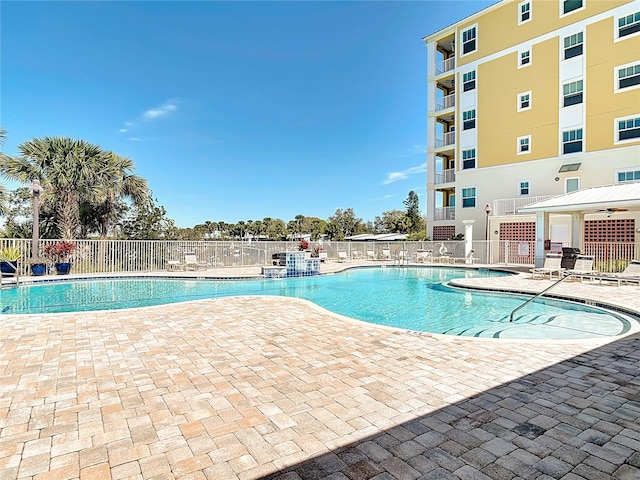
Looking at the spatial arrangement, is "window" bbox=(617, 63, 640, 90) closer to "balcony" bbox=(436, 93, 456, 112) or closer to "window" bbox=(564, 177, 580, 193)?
"window" bbox=(564, 177, 580, 193)

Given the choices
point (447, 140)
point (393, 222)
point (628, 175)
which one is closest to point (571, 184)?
point (628, 175)

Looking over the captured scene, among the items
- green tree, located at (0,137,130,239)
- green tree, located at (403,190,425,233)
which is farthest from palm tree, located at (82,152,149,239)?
green tree, located at (403,190,425,233)

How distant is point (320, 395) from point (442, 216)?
82.8 ft

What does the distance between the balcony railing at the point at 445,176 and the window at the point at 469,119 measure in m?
3.36

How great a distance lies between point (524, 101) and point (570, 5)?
5.40 meters

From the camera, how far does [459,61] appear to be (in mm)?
25094

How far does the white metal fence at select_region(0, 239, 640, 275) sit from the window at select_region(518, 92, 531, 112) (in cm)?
893

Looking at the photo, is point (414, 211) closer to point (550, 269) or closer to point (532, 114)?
point (532, 114)

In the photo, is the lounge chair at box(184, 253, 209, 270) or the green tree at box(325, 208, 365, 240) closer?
the lounge chair at box(184, 253, 209, 270)

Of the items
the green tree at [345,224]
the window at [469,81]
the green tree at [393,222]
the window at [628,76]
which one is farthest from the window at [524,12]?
the green tree at [345,224]

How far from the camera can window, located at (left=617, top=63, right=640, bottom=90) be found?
58.8 feet

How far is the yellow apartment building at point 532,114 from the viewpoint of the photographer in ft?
59.9

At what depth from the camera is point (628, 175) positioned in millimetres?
18094

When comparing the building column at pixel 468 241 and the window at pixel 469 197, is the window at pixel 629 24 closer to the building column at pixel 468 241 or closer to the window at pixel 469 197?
the window at pixel 469 197
